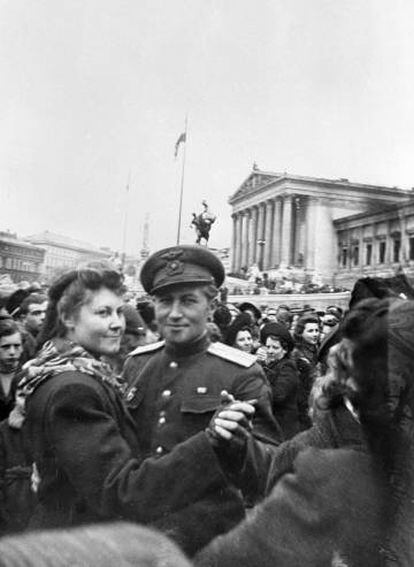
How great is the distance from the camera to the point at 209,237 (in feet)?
8.29

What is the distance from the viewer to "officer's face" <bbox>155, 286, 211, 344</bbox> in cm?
210

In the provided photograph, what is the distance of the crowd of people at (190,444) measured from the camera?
1.22 meters

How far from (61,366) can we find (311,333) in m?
3.88

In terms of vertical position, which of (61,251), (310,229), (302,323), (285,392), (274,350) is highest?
(310,229)

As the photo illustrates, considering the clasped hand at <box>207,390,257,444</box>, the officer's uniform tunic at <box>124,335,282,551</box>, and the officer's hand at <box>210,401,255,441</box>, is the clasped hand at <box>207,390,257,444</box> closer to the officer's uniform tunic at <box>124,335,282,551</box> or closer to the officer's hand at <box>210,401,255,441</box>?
the officer's hand at <box>210,401,255,441</box>

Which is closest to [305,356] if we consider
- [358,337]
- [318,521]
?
[358,337]

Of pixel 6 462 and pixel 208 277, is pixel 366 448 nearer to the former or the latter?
pixel 208 277

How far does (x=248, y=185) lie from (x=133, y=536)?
4.76 ft

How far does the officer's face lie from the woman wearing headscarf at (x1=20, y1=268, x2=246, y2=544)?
0.84 feet

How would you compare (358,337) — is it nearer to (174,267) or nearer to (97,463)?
(97,463)

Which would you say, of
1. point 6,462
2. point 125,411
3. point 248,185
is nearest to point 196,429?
point 125,411

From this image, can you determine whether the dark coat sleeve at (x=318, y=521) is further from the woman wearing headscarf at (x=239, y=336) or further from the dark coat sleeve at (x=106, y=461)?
the woman wearing headscarf at (x=239, y=336)

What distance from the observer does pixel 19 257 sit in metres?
2.81

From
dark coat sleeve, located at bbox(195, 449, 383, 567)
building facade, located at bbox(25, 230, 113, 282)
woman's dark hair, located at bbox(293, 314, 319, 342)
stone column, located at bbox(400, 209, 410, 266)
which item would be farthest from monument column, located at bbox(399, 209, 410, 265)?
woman's dark hair, located at bbox(293, 314, 319, 342)
